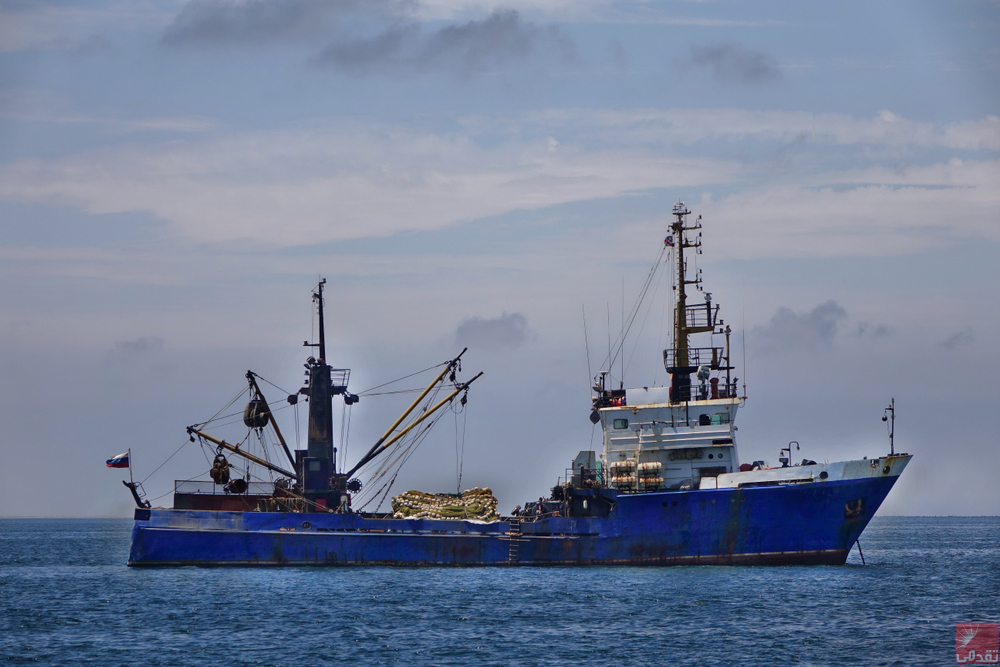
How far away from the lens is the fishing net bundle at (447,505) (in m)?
49.2

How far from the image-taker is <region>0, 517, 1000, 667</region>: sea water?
100 ft

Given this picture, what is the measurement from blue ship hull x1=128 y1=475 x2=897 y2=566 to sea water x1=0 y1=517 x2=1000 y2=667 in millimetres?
719

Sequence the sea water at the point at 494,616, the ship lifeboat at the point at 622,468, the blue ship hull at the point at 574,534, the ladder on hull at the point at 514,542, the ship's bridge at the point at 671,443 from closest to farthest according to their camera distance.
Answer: the sea water at the point at 494,616 → the blue ship hull at the point at 574,534 → the ladder on hull at the point at 514,542 → the ship's bridge at the point at 671,443 → the ship lifeboat at the point at 622,468

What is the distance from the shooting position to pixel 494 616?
119 feet

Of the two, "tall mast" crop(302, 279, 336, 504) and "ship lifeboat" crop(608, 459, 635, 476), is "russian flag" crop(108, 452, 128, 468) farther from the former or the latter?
"ship lifeboat" crop(608, 459, 635, 476)

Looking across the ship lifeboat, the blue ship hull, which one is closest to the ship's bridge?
the ship lifeboat

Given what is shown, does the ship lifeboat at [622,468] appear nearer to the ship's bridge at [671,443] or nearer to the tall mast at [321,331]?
the ship's bridge at [671,443]

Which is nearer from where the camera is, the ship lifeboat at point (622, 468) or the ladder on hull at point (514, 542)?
the ladder on hull at point (514, 542)

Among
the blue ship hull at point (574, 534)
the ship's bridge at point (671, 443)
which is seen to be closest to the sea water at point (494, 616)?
the blue ship hull at point (574, 534)

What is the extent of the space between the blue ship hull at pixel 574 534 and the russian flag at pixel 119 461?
7.80 feet

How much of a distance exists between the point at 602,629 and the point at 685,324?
63.6 ft

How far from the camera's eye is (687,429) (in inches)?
1928

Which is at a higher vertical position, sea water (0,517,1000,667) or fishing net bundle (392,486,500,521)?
fishing net bundle (392,486,500,521)

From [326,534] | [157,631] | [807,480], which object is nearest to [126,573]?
[326,534]
